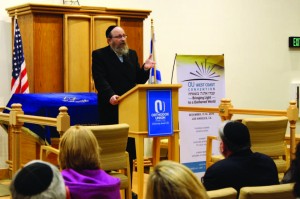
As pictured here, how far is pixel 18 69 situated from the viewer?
7.12 m

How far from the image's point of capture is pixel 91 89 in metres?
7.45

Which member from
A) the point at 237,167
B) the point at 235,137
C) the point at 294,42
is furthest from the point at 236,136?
the point at 294,42

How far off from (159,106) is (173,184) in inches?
127

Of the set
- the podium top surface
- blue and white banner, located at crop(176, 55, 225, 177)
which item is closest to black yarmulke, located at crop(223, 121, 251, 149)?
the podium top surface

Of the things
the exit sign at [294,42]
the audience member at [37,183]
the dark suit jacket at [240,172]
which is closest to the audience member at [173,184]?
the audience member at [37,183]

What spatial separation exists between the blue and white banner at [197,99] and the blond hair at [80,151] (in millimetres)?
4047

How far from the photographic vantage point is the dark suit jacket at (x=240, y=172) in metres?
3.43

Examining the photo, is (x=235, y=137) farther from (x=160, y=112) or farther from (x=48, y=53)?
(x=48, y=53)

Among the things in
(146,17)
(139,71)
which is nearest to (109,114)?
(139,71)

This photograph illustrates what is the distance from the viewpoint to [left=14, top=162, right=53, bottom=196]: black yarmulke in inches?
79.1

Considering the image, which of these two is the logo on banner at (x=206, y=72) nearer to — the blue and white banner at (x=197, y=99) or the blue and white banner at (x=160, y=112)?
the blue and white banner at (x=197, y=99)

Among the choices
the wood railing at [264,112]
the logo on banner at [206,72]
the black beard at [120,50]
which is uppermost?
the black beard at [120,50]

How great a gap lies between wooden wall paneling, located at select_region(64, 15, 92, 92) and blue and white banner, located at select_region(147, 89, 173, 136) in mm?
2239

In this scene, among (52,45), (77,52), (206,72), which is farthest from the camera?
(206,72)
